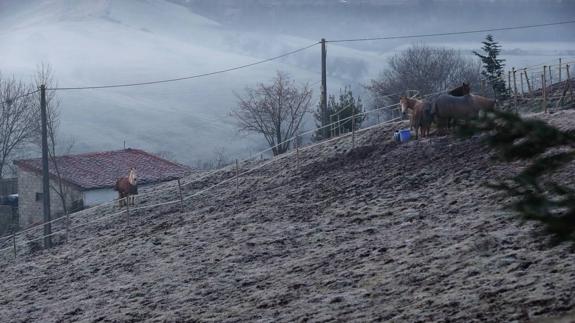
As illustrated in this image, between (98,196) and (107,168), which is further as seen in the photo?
(107,168)

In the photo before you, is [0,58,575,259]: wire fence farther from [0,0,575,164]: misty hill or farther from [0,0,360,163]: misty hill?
[0,0,360,163]: misty hill

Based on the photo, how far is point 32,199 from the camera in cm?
4594

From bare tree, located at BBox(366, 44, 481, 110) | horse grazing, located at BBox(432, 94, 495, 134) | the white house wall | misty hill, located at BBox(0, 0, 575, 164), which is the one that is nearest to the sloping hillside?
horse grazing, located at BBox(432, 94, 495, 134)

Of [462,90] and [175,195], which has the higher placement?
[462,90]

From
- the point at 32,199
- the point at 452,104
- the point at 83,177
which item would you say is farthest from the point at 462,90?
the point at 32,199

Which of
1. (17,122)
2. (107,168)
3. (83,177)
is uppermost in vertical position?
(17,122)

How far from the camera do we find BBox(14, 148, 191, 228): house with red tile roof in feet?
143

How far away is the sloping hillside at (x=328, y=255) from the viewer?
1317 cm

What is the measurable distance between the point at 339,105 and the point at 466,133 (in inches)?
1548

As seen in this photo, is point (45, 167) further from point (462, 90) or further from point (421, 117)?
point (462, 90)

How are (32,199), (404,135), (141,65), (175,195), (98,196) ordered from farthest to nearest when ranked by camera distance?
(141,65) < (32,199) < (98,196) < (175,195) < (404,135)

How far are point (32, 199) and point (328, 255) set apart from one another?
102ft

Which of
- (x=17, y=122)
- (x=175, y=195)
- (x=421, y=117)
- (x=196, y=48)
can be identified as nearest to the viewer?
(x=421, y=117)

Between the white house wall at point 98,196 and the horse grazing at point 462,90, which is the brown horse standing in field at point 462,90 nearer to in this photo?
the horse grazing at point 462,90
